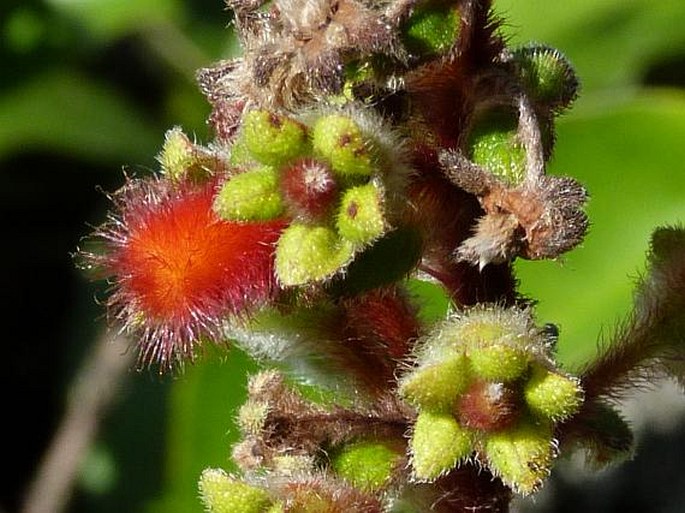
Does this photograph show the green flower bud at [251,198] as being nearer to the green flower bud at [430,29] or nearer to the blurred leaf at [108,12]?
the green flower bud at [430,29]

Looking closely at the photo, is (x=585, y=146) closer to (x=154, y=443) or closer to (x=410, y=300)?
(x=410, y=300)

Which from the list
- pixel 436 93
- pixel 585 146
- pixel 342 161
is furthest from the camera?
pixel 585 146

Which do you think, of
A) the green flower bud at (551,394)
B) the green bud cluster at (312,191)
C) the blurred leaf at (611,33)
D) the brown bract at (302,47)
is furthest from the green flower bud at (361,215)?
the blurred leaf at (611,33)

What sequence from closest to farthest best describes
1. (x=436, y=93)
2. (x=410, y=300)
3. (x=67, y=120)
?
1. (x=436, y=93)
2. (x=410, y=300)
3. (x=67, y=120)

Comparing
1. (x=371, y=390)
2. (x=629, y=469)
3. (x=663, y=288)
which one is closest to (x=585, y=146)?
(x=629, y=469)

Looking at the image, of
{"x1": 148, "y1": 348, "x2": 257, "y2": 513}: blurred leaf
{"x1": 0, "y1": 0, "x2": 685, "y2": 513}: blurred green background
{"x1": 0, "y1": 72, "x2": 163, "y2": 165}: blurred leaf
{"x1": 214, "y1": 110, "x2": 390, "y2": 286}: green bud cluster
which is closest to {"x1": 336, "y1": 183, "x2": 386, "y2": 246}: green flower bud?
{"x1": 214, "y1": 110, "x2": 390, "y2": 286}: green bud cluster

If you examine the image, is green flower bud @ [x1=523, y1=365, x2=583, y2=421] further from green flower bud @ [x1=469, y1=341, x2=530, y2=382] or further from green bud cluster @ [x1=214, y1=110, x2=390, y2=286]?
green bud cluster @ [x1=214, y1=110, x2=390, y2=286]

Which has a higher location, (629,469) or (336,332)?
(629,469)
